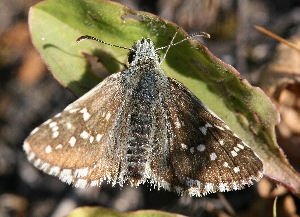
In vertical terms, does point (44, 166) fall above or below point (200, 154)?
below

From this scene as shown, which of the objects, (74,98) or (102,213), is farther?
(74,98)

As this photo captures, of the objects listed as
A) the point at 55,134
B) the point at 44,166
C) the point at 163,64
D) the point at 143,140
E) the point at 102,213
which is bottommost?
the point at 102,213

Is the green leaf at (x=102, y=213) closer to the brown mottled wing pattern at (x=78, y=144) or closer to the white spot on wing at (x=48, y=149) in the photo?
the brown mottled wing pattern at (x=78, y=144)

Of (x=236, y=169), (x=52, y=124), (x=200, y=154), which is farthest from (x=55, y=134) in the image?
(x=236, y=169)

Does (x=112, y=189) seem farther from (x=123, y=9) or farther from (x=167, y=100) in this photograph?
(x=123, y=9)

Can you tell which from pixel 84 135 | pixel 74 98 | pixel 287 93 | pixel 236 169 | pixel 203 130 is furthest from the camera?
pixel 74 98

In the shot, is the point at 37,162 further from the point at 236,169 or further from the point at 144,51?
the point at 236,169
